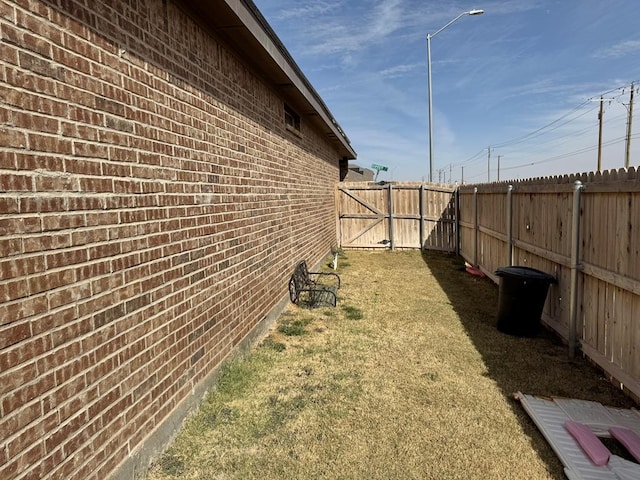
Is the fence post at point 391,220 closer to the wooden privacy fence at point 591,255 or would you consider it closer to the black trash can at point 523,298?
the wooden privacy fence at point 591,255

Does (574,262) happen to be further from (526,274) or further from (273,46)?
(273,46)

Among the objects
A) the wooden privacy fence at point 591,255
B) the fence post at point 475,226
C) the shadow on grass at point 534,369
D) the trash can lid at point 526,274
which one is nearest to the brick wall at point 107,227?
the shadow on grass at point 534,369

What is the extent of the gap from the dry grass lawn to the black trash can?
0.22 m

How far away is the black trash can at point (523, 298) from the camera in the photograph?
5238mm

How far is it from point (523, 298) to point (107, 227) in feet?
16.4

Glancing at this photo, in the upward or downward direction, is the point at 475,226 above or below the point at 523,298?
above

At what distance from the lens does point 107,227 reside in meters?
2.44

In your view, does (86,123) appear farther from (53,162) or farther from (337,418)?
(337,418)

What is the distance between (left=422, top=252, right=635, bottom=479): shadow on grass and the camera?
11.8ft

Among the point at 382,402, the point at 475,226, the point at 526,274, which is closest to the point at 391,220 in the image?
the point at 475,226

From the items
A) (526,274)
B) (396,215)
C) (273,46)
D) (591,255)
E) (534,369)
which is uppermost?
(273,46)

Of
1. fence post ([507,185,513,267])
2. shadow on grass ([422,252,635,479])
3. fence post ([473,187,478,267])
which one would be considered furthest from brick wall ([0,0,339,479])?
fence post ([473,187,478,267])

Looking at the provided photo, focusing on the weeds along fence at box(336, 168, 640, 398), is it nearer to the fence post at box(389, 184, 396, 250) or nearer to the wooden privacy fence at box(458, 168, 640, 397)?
the wooden privacy fence at box(458, 168, 640, 397)

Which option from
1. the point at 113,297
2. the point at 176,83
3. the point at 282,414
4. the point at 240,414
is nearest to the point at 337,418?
the point at 282,414
